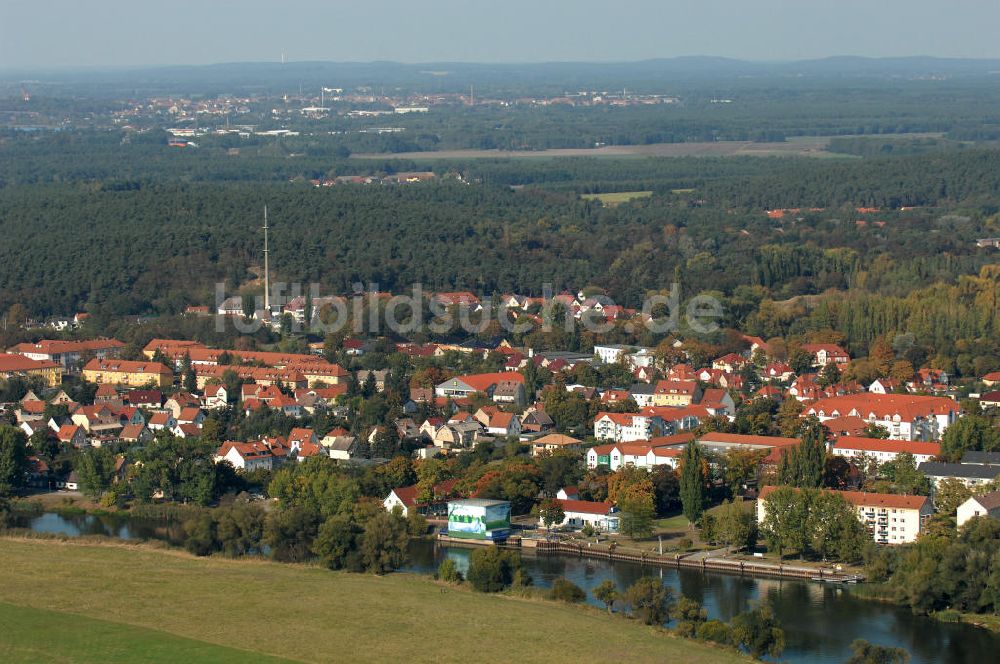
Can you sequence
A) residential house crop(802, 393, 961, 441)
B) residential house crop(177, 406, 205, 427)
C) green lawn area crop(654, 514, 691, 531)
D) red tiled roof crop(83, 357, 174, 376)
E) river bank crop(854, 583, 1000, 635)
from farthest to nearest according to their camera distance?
red tiled roof crop(83, 357, 174, 376) → residential house crop(177, 406, 205, 427) → residential house crop(802, 393, 961, 441) → green lawn area crop(654, 514, 691, 531) → river bank crop(854, 583, 1000, 635)

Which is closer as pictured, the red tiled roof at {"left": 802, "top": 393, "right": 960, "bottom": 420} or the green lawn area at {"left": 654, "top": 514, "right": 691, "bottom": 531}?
the green lawn area at {"left": 654, "top": 514, "right": 691, "bottom": 531}

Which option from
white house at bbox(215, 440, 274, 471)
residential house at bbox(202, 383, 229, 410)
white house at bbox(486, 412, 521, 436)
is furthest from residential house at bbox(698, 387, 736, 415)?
residential house at bbox(202, 383, 229, 410)

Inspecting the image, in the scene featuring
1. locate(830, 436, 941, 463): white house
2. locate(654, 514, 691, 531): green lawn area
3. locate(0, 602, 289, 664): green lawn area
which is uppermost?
locate(0, 602, 289, 664): green lawn area

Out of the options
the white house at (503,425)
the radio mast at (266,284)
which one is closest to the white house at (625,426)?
the white house at (503,425)

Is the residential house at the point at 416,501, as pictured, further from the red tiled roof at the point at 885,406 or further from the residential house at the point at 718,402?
the red tiled roof at the point at 885,406

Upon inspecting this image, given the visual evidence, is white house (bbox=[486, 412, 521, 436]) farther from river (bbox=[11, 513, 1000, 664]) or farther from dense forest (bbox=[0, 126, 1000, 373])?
dense forest (bbox=[0, 126, 1000, 373])

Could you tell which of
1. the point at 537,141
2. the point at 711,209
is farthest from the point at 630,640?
the point at 537,141
